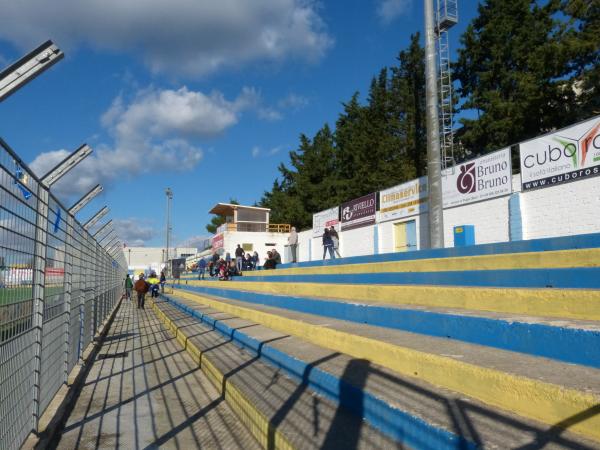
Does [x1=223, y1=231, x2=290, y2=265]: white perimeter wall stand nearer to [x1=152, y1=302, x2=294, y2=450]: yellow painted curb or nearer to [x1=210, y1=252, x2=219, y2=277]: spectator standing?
[x1=210, y1=252, x2=219, y2=277]: spectator standing

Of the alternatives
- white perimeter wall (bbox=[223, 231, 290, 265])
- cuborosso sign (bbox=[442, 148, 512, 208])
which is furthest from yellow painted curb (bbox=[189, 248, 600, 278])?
Answer: white perimeter wall (bbox=[223, 231, 290, 265])

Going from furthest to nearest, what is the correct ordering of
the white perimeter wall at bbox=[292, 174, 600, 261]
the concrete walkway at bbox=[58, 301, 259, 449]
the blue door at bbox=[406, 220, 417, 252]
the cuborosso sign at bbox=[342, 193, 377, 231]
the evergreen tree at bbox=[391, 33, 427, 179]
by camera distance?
the evergreen tree at bbox=[391, 33, 427, 179]
the cuborosso sign at bbox=[342, 193, 377, 231]
the blue door at bbox=[406, 220, 417, 252]
the white perimeter wall at bbox=[292, 174, 600, 261]
the concrete walkway at bbox=[58, 301, 259, 449]

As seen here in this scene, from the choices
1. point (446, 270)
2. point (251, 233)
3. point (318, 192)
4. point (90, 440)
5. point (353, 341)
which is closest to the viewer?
point (90, 440)

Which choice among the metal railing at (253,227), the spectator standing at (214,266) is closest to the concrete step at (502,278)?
the spectator standing at (214,266)

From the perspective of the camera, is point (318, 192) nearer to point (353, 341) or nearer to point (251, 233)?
point (251, 233)

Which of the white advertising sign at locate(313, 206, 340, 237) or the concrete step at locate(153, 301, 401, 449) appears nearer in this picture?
the concrete step at locate(153, 301, 401, 449)

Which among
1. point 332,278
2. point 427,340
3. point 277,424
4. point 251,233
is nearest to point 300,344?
point 427,340

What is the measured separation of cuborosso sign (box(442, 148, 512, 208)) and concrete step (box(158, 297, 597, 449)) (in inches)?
390

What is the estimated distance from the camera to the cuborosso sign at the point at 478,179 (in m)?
13.0

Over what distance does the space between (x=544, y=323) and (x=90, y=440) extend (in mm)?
4163

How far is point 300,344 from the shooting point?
601 centimetres

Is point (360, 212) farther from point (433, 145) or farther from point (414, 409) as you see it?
point (414, 409)

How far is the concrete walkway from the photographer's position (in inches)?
161

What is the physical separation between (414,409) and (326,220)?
21.5 metres
